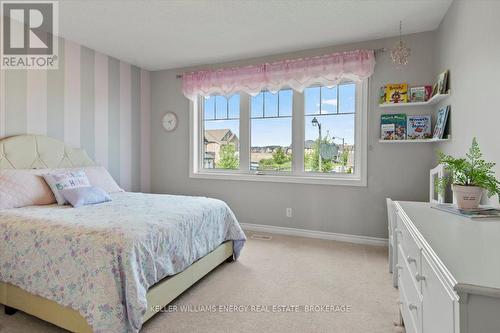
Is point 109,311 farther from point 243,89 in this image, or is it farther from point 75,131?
point 243,89

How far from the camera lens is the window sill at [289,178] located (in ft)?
11.5

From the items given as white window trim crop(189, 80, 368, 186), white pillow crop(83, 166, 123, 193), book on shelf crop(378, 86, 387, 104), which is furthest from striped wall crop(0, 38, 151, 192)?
book on shelf crop(378, 86, 387, 104)

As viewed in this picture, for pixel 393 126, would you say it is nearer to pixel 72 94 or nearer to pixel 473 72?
pixel 473 72

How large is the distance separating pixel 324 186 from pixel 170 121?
8.46ft

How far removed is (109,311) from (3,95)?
8.44ft

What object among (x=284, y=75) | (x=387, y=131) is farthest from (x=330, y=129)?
(x=284, y=75)

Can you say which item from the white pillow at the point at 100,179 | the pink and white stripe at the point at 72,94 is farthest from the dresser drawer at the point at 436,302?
the pink and white stripe at the point at 72,94

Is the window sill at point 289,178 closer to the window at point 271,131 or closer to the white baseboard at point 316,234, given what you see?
the window at point 271,131

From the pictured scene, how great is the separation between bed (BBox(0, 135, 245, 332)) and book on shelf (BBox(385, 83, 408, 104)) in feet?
7.82

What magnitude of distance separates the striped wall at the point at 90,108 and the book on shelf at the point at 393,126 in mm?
3489

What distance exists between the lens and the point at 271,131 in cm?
397

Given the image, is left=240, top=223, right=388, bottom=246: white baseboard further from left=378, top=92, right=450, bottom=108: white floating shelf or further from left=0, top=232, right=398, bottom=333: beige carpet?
left=378, top=92, right=450, bottom=108: white floating shelf

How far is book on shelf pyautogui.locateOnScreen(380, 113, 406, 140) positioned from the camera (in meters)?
3.19

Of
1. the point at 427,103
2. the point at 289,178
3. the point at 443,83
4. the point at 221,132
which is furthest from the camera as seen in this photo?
the point at 221,132
